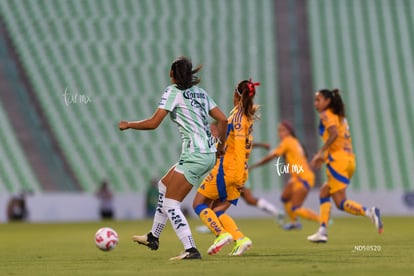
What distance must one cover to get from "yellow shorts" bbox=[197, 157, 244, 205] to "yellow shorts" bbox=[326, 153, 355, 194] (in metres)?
2.45

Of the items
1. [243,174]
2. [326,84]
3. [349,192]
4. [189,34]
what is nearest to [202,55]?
[189,34]

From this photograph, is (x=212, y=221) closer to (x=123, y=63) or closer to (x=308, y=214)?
(x=308, y=214)

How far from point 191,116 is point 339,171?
373 cm

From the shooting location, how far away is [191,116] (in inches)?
350

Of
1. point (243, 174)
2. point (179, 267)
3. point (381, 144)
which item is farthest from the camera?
point (381, 144)

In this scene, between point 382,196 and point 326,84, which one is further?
point 326,84

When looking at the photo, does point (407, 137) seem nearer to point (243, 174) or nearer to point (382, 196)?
point (382, 196)

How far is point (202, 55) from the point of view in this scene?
33.1m

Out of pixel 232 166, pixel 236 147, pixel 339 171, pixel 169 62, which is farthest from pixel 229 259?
pixel 169 62

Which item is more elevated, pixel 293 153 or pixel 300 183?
pixel 293 153

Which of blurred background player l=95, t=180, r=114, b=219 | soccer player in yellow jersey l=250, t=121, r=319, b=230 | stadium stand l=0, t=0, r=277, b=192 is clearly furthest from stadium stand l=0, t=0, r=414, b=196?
soccer player in yellow jersey l=250, t=121, r=319, b=230

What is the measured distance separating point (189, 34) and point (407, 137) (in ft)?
28.6

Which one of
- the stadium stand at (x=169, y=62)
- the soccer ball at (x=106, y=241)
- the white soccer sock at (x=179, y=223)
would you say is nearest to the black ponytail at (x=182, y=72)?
the white soccer sock at (x=179, y=223)

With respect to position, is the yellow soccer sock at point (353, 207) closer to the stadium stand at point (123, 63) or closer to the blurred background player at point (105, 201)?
the blurred background player at point (105, 201)
